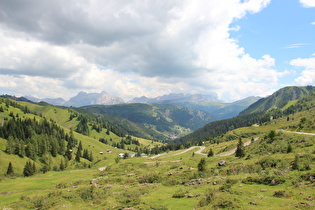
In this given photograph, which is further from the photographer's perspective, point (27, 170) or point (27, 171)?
point (27, 170)

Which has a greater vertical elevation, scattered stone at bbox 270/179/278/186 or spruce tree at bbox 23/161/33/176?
scattered stone at bbox 270/179/278/186

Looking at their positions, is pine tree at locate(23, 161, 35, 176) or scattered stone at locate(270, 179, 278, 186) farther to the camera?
pine tree at locate(23, 161, 35, 176)

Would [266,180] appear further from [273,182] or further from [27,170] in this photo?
[27,170]

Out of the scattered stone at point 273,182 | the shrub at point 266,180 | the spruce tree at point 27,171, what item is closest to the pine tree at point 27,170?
the spruce tree at point 27,171

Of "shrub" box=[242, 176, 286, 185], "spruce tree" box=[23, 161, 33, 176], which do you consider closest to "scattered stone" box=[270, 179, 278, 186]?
"shrub" box=[242, 176, 286, 185]

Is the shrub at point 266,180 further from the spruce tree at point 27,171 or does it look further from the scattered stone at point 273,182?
the spruce tree at point 27,171

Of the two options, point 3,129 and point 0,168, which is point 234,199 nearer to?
point 0,168

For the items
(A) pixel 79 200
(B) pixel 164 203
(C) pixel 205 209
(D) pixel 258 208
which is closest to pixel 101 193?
(A) pixel 79 200

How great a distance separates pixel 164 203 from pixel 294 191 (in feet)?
62.0

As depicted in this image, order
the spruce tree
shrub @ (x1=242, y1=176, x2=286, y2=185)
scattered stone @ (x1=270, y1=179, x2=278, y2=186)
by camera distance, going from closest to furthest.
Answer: scattered stone @ (x1=270, y1=179, x2=278, y2=186)
shrub @ (x1=242, y1=176, x2=286, y2=185)
the spruce tree

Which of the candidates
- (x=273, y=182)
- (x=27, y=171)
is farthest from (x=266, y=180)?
(x=27, y=171)

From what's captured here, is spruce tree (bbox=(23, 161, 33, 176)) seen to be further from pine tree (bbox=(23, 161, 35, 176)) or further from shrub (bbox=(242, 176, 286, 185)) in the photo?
shrub (bbox=(242, 176, 286, 185))

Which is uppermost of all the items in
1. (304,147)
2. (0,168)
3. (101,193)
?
(304,147)

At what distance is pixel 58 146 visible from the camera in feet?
562
